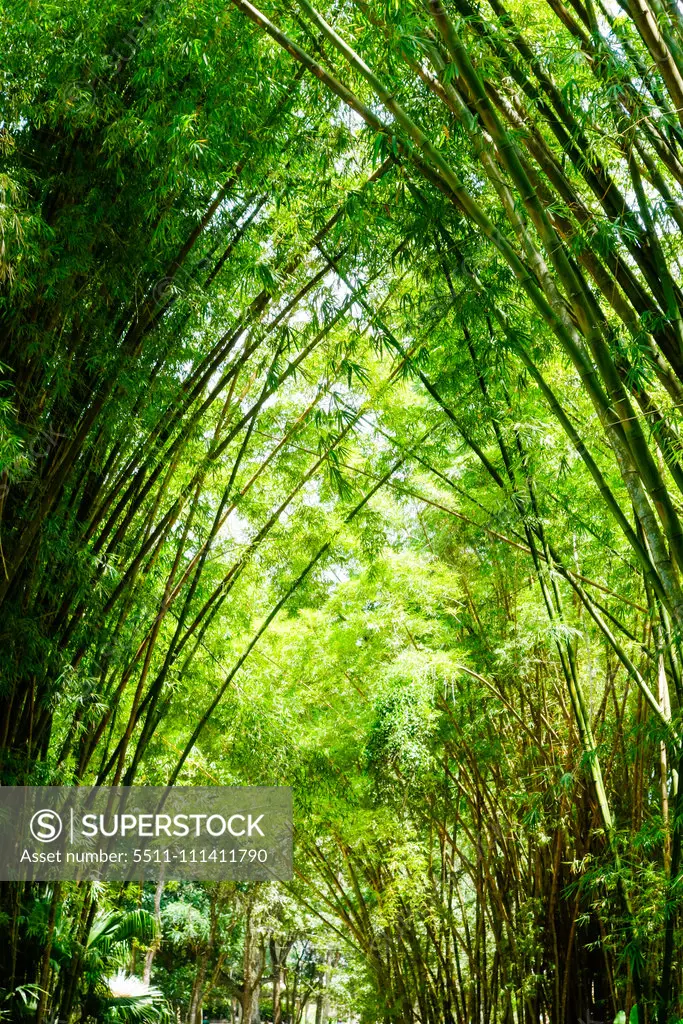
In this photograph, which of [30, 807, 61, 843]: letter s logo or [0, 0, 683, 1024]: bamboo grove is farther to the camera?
[30, 807, 61, 843]: letter s logo

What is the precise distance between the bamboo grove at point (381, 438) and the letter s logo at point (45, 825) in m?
0.20

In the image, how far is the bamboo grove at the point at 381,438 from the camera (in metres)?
2.54

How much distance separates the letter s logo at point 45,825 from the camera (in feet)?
11.6

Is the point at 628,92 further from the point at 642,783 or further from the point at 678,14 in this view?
the point at 642,783

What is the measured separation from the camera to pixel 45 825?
3.61m

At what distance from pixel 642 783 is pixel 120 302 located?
3361mm

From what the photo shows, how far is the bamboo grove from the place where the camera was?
254cm

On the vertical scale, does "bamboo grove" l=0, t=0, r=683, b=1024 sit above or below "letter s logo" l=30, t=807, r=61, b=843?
above

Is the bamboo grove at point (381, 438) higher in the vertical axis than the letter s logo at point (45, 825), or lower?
higher

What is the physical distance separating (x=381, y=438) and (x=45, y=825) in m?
3.05

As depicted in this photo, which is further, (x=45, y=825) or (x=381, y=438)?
(x=381, y=438)

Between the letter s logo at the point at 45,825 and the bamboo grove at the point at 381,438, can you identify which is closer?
the bamboo grove at the point at 381,438

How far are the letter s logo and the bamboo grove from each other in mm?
203

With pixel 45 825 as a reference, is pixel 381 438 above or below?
above
